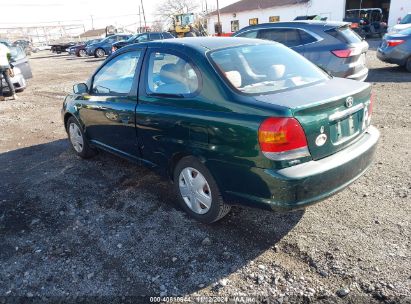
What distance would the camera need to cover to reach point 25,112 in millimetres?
9023

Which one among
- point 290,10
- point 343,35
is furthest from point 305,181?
point 290,10

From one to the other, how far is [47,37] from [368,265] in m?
94.9

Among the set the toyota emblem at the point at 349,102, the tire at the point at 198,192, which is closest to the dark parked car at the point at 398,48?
the toyota emblem at the point at 349,102

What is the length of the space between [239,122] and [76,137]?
3.37 meters

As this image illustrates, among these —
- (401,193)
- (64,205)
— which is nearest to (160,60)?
(64,205)

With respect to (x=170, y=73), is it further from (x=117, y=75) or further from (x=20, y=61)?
(x=20, y=61)

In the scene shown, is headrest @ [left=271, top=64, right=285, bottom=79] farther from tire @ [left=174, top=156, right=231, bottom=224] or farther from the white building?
the white building

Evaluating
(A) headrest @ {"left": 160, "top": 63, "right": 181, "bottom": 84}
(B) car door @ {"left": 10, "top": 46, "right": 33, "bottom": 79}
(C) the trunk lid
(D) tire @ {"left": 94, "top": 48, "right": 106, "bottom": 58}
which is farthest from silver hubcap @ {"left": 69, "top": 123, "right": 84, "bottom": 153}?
(D) tire @ {"left": 94, "top": 48, "right": 106, "bottom": 58}

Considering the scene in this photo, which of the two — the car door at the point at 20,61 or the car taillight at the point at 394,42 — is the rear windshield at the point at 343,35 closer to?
the car taillight at the point at 394,42

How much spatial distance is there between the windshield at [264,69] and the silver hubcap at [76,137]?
283 centimetres

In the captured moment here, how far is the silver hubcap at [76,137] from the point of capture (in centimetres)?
514

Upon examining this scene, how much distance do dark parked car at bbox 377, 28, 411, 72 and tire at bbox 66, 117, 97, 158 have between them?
9144mm

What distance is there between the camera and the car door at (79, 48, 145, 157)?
3781 millimetres

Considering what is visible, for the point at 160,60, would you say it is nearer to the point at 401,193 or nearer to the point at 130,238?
the point at 130,238
